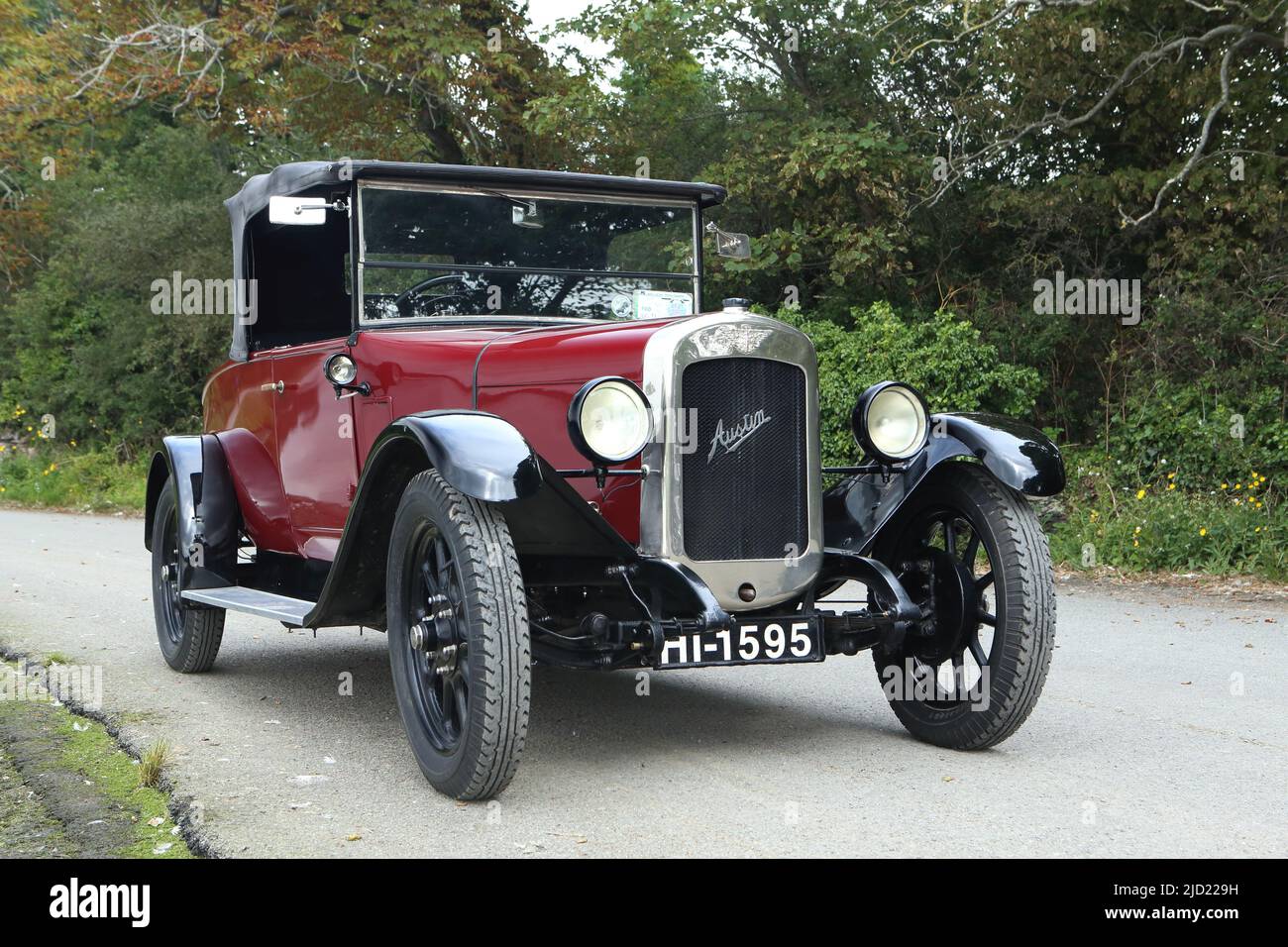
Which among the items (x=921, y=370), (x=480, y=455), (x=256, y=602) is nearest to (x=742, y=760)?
(x=480, y=455)

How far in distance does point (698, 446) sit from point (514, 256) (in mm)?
1631

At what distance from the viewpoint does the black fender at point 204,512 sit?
6020mm

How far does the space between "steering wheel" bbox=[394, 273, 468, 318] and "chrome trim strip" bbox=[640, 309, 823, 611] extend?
4.61 feet

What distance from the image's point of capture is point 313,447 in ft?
18.7

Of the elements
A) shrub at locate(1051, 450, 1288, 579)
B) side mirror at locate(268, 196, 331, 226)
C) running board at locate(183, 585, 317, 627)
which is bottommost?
shrub at locate(1051, 450, 1288, 579)

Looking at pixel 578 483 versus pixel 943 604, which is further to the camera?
pixel 943 604

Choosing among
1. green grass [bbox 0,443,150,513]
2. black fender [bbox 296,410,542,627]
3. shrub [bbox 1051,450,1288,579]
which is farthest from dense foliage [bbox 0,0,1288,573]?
black fender [bbox 296,410,542,627]

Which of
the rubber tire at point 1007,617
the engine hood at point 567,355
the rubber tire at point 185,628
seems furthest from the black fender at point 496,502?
the rubber tire at point 185,628

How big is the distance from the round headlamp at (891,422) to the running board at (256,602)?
7.19 feet

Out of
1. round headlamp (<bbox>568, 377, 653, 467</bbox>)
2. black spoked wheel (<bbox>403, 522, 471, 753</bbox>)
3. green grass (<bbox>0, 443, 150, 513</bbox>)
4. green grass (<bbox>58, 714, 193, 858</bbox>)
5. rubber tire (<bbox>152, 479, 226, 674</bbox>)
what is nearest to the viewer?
green grass (<bbox>58, 714, 193, 858</bbox>)

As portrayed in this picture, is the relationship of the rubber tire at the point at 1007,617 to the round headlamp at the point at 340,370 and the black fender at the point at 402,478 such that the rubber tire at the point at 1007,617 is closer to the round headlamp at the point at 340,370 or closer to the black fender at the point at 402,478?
the black fender at the point at 402,478

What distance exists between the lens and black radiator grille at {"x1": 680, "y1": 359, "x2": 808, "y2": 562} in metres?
4.37

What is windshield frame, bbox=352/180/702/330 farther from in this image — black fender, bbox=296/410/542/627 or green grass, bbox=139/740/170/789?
green grass, bbox=139/740/170/789

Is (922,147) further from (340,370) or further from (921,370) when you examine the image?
(340,370)
